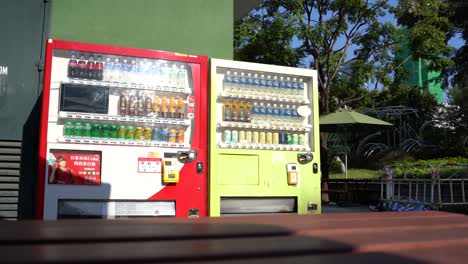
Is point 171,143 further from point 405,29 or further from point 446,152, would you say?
point 446,152

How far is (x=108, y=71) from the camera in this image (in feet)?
14.6

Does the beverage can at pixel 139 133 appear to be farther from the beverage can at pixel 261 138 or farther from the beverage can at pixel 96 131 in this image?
the beverage can at pixel 261 138

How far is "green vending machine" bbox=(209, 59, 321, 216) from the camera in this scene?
183 inches

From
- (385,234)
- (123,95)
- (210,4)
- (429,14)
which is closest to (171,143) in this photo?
(123,95)

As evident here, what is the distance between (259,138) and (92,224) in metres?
3.52

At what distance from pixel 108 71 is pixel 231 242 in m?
3.50

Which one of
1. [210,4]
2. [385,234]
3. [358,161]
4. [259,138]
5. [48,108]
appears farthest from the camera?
[358,161]

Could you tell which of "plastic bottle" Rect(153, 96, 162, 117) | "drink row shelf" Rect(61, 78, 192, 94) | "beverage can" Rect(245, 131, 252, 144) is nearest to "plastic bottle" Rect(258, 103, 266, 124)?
"beverage can" Rect(245, 131, 252, 144)

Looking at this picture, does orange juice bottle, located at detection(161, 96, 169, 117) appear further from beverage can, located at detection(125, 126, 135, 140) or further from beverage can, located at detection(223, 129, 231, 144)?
beverage can, located at detection(223, 129, 231, 144)

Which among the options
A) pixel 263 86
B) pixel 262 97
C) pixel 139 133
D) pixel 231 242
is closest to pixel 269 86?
pixel 263 86

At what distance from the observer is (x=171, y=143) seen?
447 cm

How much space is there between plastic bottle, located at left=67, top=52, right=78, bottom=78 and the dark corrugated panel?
874mm

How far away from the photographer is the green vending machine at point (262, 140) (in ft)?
15.2

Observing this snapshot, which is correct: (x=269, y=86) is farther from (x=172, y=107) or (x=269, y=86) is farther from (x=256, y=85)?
(x=172, y=107)
